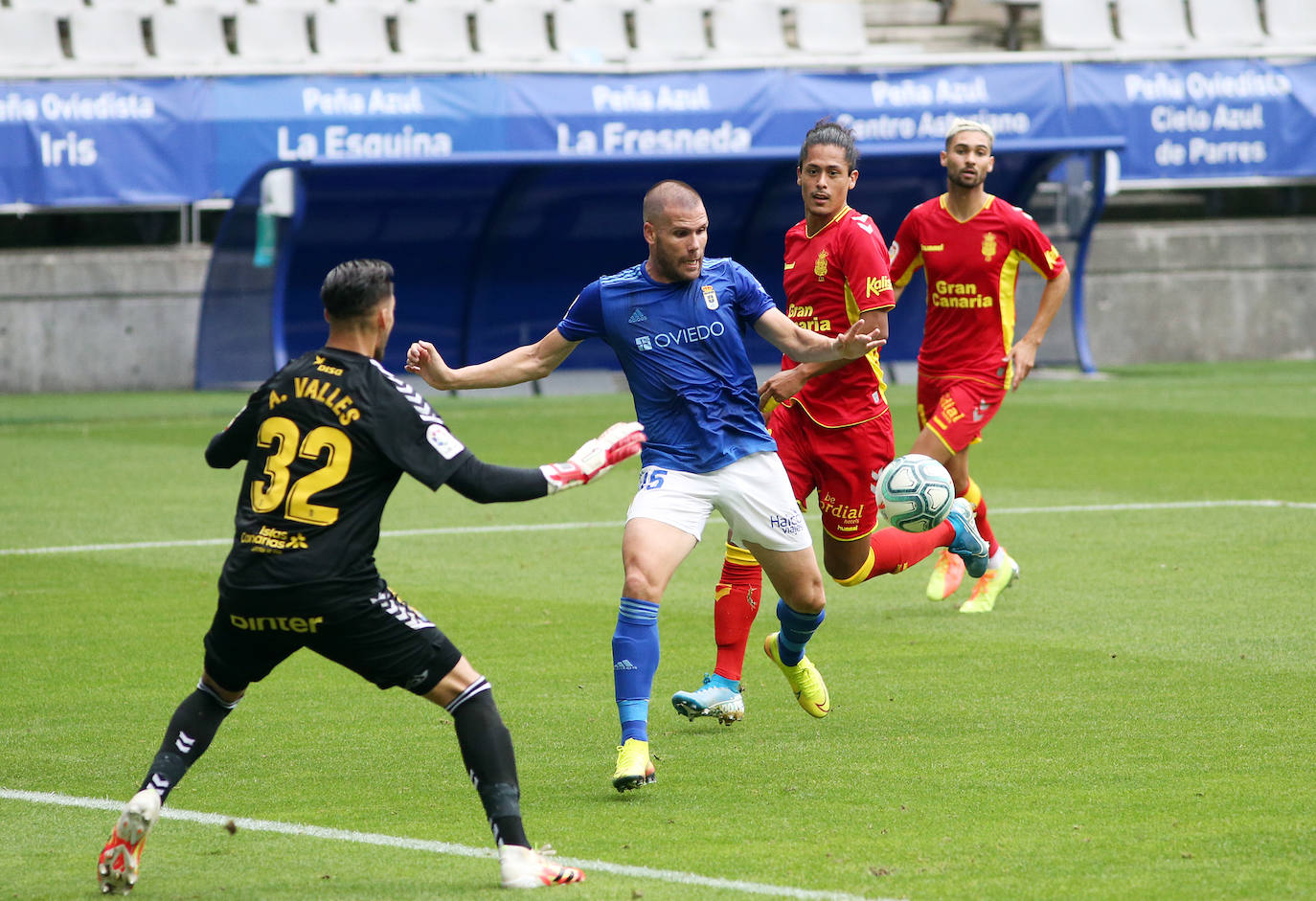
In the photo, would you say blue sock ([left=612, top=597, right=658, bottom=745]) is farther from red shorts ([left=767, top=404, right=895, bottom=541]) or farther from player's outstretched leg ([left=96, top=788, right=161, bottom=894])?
red shorts ([left=767, top=404, right=895, bottom=541])

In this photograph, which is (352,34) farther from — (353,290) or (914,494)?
(353,290)

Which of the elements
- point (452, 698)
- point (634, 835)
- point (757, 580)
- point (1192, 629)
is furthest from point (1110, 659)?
point (452, 698)

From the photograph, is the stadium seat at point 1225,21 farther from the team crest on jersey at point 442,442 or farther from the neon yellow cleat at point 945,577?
the team crest on jersey at point 442,442

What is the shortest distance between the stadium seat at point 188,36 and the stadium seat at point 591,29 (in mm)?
4843

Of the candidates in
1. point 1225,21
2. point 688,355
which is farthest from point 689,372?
point 1225,21

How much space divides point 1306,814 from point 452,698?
2.54 metres

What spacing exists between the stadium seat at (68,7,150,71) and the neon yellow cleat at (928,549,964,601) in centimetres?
1792

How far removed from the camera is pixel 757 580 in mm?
7387

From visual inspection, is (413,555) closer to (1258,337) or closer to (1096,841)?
(1096,841)

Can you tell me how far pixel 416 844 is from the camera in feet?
17.7

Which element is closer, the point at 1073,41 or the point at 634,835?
the point at 634,835

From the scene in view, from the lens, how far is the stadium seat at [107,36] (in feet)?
81.3

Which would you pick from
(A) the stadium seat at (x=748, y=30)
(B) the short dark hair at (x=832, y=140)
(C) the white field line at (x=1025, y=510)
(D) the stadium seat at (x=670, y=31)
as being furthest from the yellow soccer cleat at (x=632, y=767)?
(A) the stadium seat at (x=748, y=30)

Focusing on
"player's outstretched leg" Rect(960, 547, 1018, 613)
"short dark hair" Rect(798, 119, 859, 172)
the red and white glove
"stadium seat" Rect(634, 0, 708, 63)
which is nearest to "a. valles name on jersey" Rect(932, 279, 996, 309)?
"player's outstretched leg" Rect(960, 547, 1018, 613)
